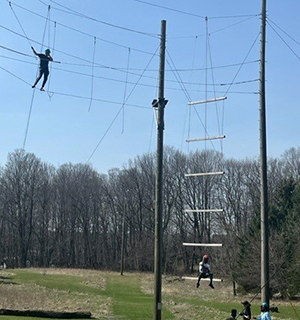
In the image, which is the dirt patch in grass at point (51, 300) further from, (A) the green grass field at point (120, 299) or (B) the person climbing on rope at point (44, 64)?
(B) the person climbing on rope at point (44, 64)

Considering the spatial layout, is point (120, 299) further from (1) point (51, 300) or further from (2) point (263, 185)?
(2) point (263, 185)

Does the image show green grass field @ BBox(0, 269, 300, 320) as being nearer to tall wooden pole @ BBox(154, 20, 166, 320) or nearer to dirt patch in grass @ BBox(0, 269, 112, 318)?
dirt patch in grass @ BBox(0, 269, 112, 318)

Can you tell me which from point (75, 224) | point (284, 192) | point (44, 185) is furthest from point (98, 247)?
point (284, 192)

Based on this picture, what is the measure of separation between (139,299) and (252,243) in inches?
342

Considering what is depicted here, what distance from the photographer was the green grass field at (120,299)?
96.2 ft

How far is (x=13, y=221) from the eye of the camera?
79.9m

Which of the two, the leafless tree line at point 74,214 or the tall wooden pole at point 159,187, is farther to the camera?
the leafless tree line at point 74,214

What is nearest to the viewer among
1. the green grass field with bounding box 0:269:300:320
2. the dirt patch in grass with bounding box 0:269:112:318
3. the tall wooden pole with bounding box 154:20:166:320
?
the tall wooden pole with bounding box 154:20:166:320

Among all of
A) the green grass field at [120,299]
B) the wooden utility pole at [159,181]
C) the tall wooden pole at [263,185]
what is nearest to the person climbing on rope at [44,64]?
the wooden utility pole at [159,181]

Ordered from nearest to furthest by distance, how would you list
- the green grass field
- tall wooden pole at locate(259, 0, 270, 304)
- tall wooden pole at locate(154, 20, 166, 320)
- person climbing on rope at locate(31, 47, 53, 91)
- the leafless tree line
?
person climbing on rope at locate(31, 47, 53, 91) < tall wooden pole at locate(154, 20, 166, 320) < tall wooden pole at locate(259, 0, 270, 304) < the green grass field < the leafless tree line

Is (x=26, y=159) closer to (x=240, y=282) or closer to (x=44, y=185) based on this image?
(x=44, y=185)

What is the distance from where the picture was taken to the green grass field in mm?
29328

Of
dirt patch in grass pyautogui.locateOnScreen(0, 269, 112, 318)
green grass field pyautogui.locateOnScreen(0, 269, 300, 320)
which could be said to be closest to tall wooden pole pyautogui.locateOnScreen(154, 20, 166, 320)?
green grass field pyautogui.locateOnScreen(0, 269, 300, 320)

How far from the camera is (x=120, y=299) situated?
36.7 meters
